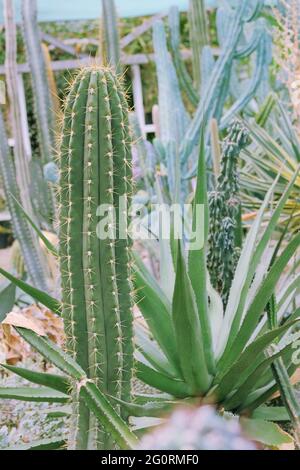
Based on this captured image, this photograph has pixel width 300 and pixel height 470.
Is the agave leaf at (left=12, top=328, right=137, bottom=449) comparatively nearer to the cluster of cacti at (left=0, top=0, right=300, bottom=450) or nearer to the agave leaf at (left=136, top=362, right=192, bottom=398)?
the cluster of cacti at (left=0, top=0, right=300, bottom=450)

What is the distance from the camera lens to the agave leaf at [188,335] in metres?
1.31

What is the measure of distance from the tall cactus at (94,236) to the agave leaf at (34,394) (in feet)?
0.58

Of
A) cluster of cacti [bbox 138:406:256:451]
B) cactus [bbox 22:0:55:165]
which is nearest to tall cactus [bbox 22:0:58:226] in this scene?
cactus [bbox 22:0:55:165]

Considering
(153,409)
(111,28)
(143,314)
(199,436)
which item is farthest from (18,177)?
(199,436)

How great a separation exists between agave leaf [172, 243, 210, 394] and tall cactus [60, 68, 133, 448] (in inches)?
4.5

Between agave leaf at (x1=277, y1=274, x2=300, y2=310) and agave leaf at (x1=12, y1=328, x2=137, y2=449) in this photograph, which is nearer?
agave leaf at (x1=12, y1=328, x2=137, y2=449)

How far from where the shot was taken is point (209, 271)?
1887mm

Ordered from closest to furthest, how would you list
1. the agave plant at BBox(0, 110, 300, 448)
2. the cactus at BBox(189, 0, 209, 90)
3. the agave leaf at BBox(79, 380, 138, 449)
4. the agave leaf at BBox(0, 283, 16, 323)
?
the agave leaf at BBox(79, 380, 138, 449), the agave plant at BBox(0, 110, 300, 448), the agave leaf at BBox(0, 283, 16, 323), the cactus at BBox(189, 0, 209, 90)

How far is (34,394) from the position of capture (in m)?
1.41

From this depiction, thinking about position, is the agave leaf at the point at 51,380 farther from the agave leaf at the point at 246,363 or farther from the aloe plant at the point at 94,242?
the agave leaf at the point at 246,363

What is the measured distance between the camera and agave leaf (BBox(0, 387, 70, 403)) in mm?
1357

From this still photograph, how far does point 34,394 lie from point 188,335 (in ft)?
1.11

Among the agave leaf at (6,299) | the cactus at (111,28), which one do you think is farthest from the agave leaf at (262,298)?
the cactus at (111,28)

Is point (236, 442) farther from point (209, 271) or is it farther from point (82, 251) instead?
point (209, 271)
